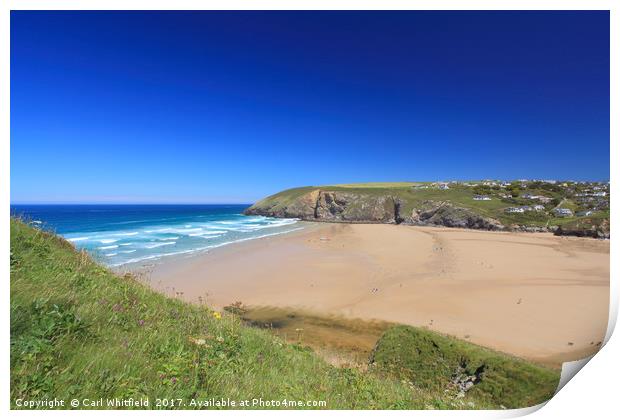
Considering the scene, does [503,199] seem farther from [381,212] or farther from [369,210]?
[369,210]

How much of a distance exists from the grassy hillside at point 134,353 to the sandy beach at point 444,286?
3319 mm

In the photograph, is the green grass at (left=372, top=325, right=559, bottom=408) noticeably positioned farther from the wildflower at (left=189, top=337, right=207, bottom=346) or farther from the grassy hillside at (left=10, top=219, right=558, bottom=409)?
the wildflower at (left=189, top=337, right=207, bottom=346)

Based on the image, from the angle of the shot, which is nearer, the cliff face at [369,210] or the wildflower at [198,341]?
the wildflower at [198,341]

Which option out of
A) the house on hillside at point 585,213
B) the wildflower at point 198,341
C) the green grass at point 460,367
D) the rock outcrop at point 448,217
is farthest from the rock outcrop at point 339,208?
the wildflower at point 198,341

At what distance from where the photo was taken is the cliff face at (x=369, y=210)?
47.4m

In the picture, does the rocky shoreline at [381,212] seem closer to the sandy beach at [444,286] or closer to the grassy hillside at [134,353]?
the sandy beach at [444,286]

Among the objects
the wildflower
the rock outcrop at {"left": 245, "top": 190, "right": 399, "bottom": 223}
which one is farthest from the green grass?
the rock outcrop at {"left": 245, "top": 190, "right": 399, "bottom": 223}

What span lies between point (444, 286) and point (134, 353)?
15.4 m

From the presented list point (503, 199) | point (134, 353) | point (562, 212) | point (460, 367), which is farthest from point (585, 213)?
point (134, 353)
